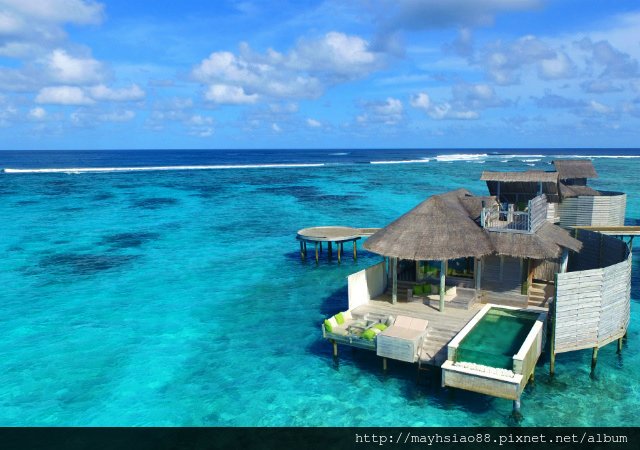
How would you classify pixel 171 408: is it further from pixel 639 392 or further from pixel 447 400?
pixel 639 392

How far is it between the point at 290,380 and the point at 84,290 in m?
15.3

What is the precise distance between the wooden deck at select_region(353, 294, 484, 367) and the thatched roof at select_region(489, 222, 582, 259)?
2.50 m

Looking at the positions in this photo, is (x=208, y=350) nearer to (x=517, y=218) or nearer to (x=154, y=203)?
(x=517, y=218)

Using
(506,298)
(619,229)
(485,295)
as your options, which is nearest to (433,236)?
(485,295)

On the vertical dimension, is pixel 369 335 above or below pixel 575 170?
below

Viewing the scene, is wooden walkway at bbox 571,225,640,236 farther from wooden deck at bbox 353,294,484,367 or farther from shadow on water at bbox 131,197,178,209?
shadow on water at bbox 131,197,178,209

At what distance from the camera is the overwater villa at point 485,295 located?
13758 millimetres

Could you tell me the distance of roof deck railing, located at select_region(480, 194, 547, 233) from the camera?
667 inches

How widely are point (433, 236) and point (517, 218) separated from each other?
3549mm

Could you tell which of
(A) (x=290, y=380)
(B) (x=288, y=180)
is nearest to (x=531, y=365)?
(A) (x=290, y=380)

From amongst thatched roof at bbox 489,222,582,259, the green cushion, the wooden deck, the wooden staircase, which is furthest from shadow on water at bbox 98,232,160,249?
the wooden staircase

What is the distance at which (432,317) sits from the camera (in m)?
16.6

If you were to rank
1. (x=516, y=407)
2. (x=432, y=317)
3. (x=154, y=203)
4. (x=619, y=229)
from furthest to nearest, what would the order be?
(x=154, y=203)
(x=619, y=229)
(x=432, y=317)
(x=516, y=407)

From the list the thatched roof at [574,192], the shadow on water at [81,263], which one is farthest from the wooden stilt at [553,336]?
the shadow on water at [81,263]
